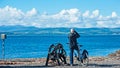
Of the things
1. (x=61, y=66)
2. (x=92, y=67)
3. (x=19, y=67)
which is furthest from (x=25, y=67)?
(x=92, y=67)

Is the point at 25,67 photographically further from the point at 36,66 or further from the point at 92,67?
the point at 92,67

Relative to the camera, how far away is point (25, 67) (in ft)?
81.3

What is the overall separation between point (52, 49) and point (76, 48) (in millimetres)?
1703

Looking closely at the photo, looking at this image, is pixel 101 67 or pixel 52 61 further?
pixel 52 61

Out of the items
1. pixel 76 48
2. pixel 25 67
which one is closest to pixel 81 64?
pixel 76 48

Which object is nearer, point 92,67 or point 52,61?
point 92,67

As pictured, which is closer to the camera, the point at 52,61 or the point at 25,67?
the point at 25,67

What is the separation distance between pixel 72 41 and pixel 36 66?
237 cm

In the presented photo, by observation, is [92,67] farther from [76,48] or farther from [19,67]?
[19,67]

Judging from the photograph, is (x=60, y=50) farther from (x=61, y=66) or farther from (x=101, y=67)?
(x=101, y=67)

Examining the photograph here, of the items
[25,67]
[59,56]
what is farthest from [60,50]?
[25,67]

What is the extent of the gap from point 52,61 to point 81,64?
1.81m

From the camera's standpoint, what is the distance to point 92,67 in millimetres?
24438

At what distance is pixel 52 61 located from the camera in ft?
86.8
